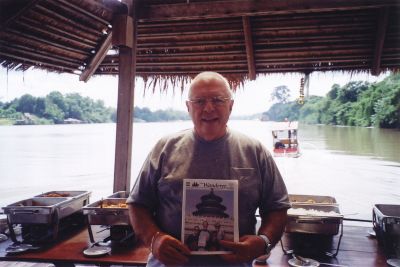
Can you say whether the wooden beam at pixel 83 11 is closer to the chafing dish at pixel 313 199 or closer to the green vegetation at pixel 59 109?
the chafing dish at pixel 313 199

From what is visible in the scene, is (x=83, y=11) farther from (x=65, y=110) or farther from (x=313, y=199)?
(x=65, y=110)

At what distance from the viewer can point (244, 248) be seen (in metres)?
1.51

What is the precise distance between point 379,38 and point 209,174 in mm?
2987

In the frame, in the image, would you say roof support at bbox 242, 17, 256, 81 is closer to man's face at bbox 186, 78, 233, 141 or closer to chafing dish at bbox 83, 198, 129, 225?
man's face at bbox 186, 78, 233, 141

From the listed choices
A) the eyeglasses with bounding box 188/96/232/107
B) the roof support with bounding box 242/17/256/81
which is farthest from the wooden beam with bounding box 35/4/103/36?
the eyeglasses with bounding box 188/96/232/107

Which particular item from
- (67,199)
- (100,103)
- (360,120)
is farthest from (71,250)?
(360,120)

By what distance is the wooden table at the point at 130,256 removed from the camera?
2389 mm

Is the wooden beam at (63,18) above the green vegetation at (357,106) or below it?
below

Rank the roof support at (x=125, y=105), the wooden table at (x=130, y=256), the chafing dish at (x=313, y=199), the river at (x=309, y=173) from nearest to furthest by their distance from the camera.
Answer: the wooden table at (x=130, y=256), the chafing dish at (x=313, y=199), the roof support at (x=125, y=105), the river at (x=309, y=173)

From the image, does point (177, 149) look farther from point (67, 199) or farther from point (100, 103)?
point (100, 103)

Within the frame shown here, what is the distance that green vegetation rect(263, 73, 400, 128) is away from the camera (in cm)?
3230

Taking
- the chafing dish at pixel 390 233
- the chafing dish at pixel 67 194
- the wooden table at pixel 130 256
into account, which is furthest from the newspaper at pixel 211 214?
the chafing dish at pixel 67 194

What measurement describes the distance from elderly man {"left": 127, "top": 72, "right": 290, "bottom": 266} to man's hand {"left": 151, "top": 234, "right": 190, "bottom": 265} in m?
0.06

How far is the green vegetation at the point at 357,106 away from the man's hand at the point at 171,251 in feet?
76.0
